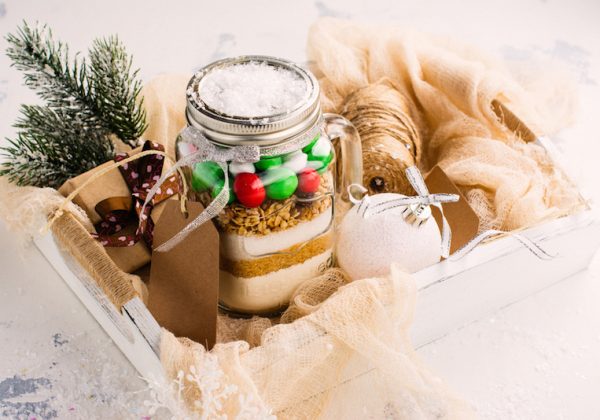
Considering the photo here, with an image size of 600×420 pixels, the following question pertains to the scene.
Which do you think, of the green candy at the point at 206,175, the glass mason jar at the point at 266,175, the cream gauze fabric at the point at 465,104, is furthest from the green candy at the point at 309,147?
the cream gauze fabric at the point at 465,104

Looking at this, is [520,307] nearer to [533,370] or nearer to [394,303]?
[533,370]

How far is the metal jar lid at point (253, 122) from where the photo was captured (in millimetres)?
781

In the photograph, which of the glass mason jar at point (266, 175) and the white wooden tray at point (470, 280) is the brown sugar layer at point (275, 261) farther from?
the white wooden tray at point (470, 280)

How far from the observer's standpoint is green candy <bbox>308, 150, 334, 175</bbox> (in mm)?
859

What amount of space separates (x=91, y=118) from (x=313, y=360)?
48 centimetres

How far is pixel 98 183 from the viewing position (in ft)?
3.26

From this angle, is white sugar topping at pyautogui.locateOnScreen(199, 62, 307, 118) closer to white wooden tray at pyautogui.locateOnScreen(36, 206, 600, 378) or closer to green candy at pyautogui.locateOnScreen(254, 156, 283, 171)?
green candy at pyautogui.locateOnScreen(254, 156, 283, 171)

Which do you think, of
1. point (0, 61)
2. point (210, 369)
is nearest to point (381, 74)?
point (210, 369)

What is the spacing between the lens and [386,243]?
2.93 ft

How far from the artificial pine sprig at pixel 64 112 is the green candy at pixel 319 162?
0.32 meters

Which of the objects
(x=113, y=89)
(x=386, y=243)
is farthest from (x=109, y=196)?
(x=386, y=243)

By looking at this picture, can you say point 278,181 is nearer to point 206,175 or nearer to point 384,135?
point 206,175

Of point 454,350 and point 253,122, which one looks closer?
point 253,122

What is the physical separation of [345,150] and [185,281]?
282 mm
